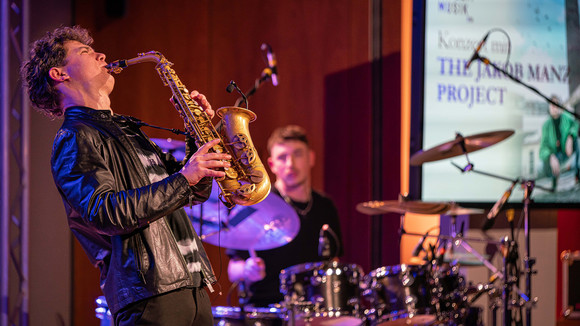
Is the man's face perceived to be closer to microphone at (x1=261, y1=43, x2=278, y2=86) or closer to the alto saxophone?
the alto saxophone

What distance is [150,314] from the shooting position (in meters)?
1.92

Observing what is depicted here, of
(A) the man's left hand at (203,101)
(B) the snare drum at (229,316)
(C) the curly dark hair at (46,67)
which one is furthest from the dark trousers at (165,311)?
(B) the snare drum at (229,316)

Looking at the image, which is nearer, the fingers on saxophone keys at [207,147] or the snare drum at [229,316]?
the fingers on saxophone keys at [207,147]

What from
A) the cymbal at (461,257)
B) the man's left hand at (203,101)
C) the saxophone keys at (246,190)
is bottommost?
the cymbal at (461,257)

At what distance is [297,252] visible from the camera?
4570 millimetres

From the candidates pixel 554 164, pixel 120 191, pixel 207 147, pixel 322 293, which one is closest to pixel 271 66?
pixel 322 293

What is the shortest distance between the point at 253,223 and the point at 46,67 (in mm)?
1647

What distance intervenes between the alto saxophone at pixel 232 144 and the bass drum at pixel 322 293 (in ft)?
5.32

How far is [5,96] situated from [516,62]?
4168 mm

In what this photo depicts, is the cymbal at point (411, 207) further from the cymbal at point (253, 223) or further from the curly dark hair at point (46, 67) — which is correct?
the curly dark hair at point (46, 67)

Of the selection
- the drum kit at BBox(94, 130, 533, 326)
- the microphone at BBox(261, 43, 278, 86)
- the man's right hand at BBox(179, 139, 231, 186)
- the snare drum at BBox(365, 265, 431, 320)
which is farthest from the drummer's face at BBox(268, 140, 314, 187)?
the man's right hand at BBox(179, 139, 231, 186)

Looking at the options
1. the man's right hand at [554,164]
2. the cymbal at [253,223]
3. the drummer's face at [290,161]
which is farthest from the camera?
the man's right hand at [554,164]

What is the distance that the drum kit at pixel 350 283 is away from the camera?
3473mm

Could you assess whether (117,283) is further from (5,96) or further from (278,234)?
(5,96)
